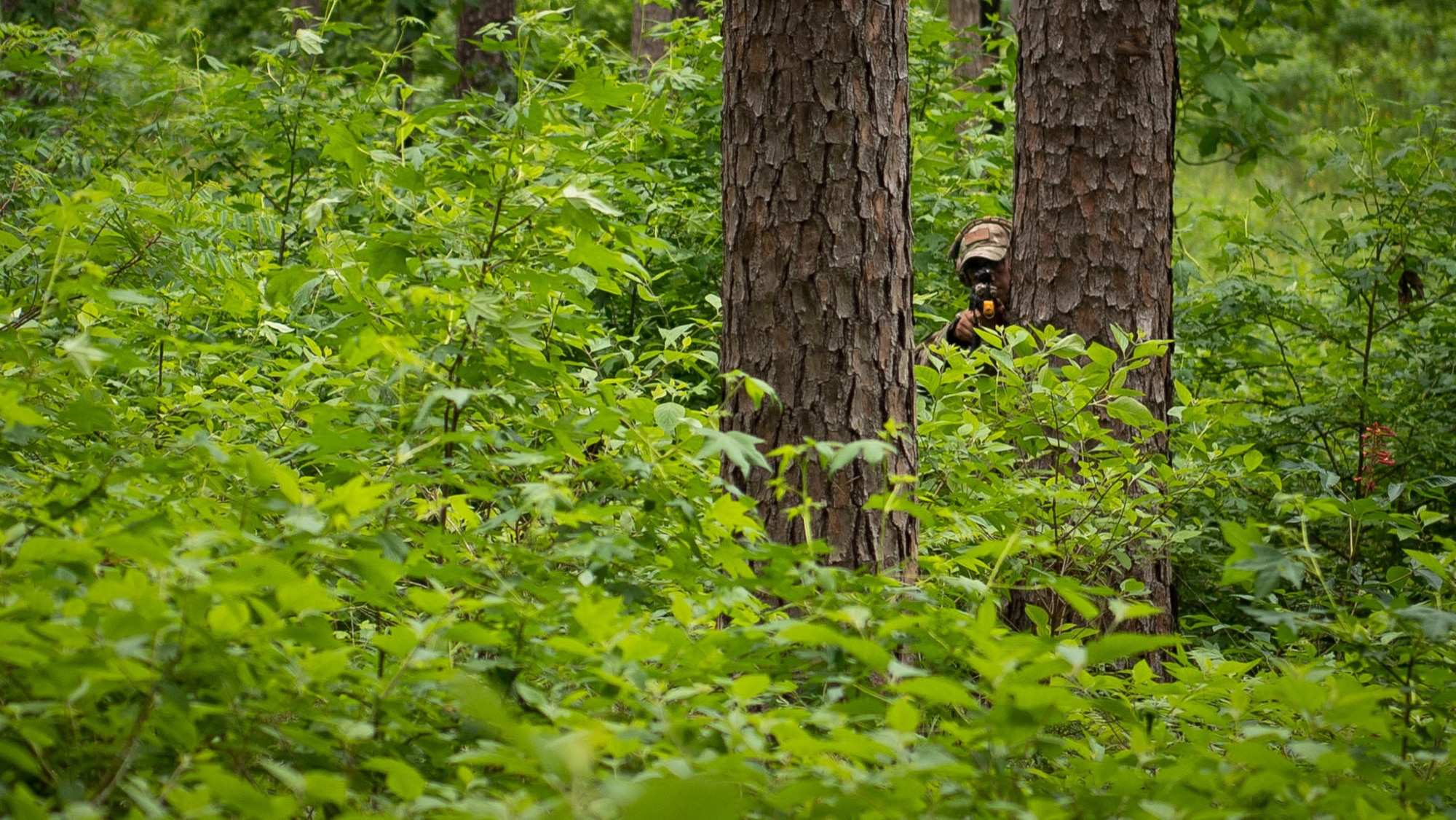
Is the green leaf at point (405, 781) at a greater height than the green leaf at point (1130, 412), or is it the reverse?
the green leaf at point (1130, 412)

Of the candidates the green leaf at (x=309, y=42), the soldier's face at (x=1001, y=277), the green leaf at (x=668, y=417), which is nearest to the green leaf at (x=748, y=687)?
the green leaf at (x=668, y=417)

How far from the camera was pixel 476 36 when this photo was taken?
34.2 ft

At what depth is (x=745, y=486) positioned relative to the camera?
2.83 m

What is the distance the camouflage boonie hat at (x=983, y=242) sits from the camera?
479 centimetres

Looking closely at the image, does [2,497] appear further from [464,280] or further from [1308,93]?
[1308,93]

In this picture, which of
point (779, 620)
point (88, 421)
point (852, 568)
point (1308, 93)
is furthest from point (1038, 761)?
point (1308, 93)

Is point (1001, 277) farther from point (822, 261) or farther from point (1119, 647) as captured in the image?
point (1119, 647)

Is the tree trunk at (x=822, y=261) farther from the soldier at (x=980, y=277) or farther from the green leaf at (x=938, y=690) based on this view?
the soldier at (x=980, y=277)

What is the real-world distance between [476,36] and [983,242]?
23.1 ft

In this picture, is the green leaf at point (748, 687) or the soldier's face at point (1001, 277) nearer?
the green leaf at point (748, 687)

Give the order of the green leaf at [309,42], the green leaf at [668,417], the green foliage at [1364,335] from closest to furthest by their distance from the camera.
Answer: the green leaf at [668,417] < the green leaf at [309,42] < the green foliage at [1364,335]

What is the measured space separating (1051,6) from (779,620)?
3.16 metres

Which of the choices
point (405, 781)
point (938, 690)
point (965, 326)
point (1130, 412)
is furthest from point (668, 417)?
point (965, 326)

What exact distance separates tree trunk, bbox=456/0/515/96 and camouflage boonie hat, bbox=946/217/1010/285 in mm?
5344
